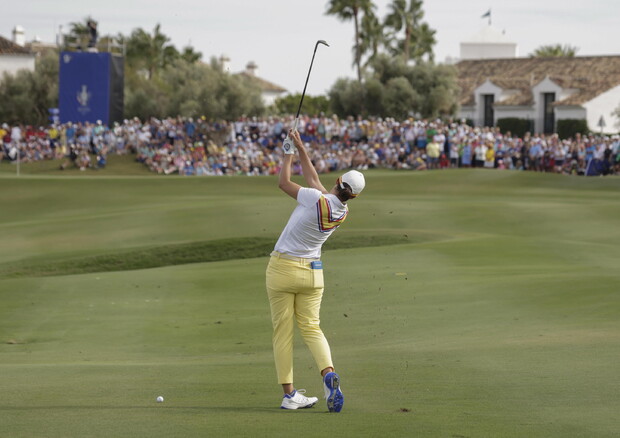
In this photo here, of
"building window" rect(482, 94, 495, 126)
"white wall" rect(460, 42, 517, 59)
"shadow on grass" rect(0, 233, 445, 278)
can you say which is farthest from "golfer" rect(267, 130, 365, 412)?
"white wall" rect(460, 42, 517, 59)

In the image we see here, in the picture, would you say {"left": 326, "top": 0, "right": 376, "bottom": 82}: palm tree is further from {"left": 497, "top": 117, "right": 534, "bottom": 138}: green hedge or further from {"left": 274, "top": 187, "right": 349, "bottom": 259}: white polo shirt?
{"left": 274, "top": 187, "right": 349, "bottom": 259}: white polo shirt

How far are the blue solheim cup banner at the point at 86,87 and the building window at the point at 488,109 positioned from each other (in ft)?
145

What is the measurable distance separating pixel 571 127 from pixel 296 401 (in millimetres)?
78960

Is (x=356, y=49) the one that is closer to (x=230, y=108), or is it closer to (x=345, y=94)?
(x=345, y=94)

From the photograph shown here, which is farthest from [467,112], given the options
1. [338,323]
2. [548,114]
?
[338,323]

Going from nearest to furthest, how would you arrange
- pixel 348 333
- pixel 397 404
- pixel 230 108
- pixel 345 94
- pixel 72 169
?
pixel 397 404, pixel 348 333, pixel 72 169, pixel 230 108, pixel 345 94

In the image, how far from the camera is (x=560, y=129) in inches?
3408

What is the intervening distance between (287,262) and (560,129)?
3141 inches

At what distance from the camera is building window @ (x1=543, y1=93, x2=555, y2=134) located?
9312 cm

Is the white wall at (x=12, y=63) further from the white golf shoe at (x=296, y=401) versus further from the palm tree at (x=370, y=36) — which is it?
the white golf shoe at (x=296, y=401)

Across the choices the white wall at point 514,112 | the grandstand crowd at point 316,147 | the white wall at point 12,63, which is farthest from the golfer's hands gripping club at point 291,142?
the white wall at point 12,63

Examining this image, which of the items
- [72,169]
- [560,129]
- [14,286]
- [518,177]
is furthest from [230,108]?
[14,286]

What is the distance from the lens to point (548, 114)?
93.4m

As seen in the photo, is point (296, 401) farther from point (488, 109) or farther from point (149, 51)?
point (149, 51)
